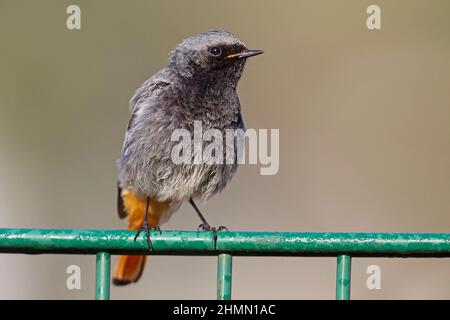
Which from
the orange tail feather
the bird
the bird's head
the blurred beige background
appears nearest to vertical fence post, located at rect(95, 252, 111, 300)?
the bird

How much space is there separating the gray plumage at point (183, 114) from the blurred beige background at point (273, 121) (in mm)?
1564

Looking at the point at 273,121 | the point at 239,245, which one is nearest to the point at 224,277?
the point at 239,245

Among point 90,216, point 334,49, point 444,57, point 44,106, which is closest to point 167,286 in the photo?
point 90,216

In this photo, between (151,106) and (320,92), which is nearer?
(151,106)

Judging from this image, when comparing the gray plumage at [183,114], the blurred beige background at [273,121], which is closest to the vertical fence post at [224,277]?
the gray plumage at [183,114]

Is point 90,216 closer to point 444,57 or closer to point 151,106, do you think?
point 151,106

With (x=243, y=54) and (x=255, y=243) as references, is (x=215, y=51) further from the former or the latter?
(x=255, y=243)

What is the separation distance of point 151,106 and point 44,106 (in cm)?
262

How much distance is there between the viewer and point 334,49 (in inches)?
316

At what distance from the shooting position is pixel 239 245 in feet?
10.3

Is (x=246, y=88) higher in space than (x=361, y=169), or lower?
higher

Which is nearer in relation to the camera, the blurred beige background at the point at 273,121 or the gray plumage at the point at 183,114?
the gray plumage at the point at 183,114

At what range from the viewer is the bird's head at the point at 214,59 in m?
5.35

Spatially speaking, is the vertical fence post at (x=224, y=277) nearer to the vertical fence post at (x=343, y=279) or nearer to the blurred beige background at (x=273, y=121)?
the vertical fence post at (x=343, y=279)
